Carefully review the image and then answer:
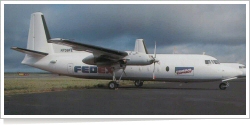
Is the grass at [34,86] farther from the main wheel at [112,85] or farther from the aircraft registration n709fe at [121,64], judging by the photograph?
the main wheel at [112,85]

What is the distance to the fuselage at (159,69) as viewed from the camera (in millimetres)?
17359

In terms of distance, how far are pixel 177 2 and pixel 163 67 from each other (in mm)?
7624

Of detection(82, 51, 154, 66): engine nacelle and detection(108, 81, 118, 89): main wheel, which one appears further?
detection(108, 81, 118, 89): main wheel

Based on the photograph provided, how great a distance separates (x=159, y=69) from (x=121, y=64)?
272 centimetres

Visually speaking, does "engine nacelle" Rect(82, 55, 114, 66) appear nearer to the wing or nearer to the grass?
the wing

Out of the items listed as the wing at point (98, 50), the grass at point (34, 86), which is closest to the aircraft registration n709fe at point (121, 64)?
the wing at point (98, 50)

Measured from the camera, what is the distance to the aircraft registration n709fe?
16766 mm

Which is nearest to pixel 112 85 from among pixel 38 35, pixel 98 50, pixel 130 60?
pixel 130 60

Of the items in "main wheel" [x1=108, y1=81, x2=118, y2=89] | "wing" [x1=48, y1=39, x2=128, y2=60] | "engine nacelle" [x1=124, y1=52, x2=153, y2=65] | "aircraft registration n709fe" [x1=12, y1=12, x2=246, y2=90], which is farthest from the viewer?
"main wheel" [x1=108, y1=81, x2=118, y2=89]

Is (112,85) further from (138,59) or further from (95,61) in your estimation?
(138,59)

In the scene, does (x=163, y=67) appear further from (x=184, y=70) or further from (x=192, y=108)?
(x=192, y=108)

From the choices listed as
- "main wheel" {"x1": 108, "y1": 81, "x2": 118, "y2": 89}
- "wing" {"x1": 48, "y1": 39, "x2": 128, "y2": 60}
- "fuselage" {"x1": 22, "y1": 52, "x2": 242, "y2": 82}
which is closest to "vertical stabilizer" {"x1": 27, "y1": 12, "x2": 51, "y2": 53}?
"fuselage" {"x1": 22, "y1": 52, "x2": 242, "y2": 82}

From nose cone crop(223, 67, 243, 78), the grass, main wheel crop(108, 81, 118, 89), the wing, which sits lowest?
the grass

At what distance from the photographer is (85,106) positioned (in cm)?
973
